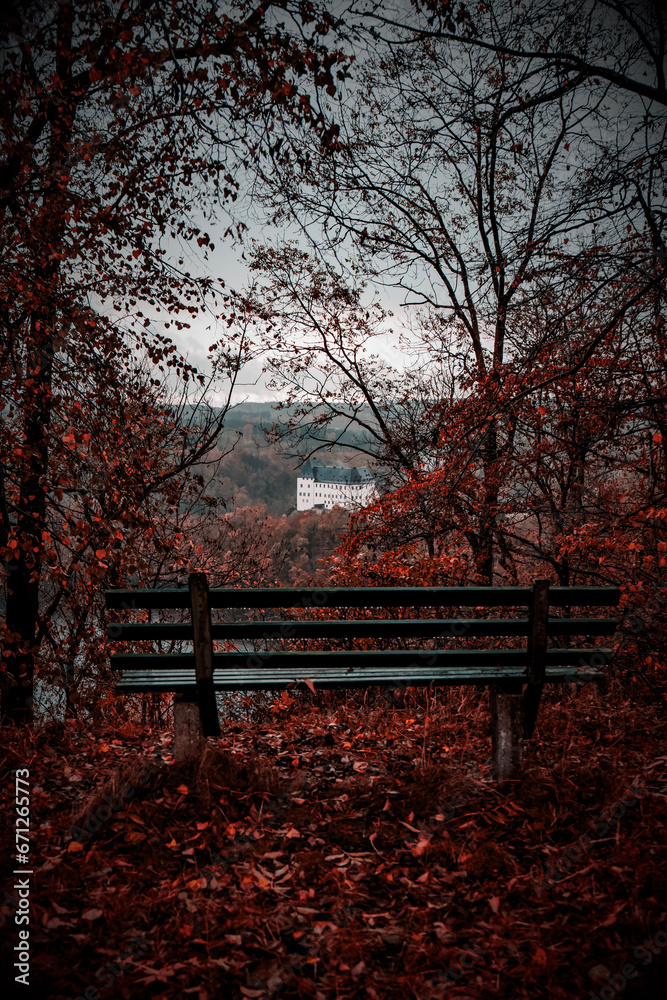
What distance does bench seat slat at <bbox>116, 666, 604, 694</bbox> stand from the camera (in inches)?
112

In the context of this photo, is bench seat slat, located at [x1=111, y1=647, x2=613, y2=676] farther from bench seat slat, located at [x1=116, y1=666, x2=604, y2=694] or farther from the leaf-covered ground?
the leaf-covered ground

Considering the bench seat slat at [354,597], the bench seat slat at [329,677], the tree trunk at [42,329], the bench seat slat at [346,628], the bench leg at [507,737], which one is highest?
the tree trunk at [42,329]

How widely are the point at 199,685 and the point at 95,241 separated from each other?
412cm

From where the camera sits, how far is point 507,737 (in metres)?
3.06

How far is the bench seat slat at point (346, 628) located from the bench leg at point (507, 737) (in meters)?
0.39

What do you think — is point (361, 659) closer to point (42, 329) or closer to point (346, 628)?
point (346, 628)

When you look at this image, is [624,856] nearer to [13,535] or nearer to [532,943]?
[532,943]

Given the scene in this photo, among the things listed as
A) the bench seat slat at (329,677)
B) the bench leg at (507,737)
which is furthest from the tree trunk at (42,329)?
the bench leg at (507,737)

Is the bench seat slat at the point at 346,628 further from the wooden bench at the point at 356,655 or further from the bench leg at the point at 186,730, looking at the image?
the bench leg at the point at 186,730

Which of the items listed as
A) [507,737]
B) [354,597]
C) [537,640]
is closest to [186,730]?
[354,597]

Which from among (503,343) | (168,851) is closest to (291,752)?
(168,851)

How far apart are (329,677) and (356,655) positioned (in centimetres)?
22

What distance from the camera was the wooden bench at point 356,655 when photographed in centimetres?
275

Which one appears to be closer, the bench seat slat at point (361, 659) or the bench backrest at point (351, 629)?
the bench backrest at point (351, 629)
